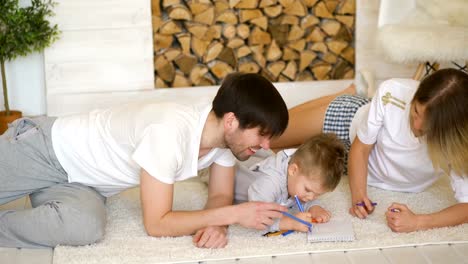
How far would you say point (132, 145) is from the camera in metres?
1.89

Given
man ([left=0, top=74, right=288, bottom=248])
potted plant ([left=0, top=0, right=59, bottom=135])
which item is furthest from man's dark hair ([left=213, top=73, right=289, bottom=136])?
potted plant ([left=0, top=0, right=59, bottom=135])

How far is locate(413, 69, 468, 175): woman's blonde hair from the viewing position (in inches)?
71.1

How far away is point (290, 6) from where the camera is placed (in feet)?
11.4

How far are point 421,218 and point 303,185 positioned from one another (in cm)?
38

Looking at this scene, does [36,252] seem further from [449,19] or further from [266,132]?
[449,19]

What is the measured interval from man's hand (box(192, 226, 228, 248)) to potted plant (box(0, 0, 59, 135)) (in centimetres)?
165

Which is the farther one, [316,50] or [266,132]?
[316,50]

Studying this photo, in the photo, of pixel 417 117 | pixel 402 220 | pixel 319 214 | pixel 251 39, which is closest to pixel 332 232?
pixel 319 214

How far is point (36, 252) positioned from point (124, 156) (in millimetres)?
375

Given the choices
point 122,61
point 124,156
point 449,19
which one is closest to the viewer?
point 124,156

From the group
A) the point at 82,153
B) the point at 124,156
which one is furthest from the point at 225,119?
the point at 82,153

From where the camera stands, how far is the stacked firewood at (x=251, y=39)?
340cm

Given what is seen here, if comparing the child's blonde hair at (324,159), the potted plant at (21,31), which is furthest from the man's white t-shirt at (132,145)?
the potted plant at (21,31)

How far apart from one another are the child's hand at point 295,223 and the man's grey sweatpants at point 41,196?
545 mm
